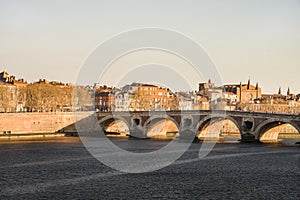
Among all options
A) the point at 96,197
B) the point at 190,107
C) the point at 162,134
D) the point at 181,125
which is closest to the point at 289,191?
the point at 96,197

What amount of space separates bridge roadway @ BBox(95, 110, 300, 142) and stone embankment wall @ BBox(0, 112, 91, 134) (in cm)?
407

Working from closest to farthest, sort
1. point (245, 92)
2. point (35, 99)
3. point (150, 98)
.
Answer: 1. point (35, 99)
2. point (150, 98)
3. point (245, 92)

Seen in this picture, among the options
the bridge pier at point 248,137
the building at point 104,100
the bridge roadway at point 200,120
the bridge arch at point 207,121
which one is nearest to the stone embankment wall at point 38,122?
the bridge roadway at point 200,120

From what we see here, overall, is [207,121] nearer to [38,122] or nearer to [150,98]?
[38,122]

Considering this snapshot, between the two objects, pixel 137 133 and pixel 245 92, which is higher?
pixel 245 92

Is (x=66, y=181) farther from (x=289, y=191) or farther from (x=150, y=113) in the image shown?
(x=150, y=113)

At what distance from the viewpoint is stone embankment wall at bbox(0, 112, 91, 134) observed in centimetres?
6844

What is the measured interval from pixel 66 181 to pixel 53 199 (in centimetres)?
497

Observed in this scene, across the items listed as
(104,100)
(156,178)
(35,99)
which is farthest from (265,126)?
(104,100)

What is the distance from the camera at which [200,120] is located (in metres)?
66.1

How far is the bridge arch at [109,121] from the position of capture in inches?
2982

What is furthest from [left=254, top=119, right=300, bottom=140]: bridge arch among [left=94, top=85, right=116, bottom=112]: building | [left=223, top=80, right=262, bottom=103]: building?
[left=223, top=80, right=262, bottom=103]: building

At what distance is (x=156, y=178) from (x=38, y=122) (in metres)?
44.1

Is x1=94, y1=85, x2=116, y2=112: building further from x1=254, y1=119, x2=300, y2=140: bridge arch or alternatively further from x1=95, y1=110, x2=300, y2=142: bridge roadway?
x1=254, y1=119, x2=300, y2=140: bridge arch
